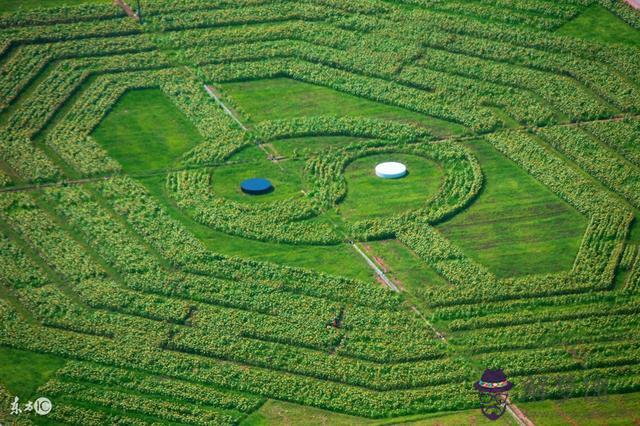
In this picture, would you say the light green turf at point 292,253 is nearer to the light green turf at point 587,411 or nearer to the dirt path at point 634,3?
the light green turf at point 587,411

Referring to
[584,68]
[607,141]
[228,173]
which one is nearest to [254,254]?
[228,173]

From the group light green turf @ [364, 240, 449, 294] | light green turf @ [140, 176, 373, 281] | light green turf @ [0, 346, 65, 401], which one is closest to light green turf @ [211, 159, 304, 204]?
light green turf @ [140, 176, 373, 281]

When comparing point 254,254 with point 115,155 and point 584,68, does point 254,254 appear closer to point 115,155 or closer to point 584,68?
point 115,155

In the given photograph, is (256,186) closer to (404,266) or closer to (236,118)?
(236,118)

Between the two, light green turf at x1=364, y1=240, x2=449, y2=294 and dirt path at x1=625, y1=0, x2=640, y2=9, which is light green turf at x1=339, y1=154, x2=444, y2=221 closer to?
light green turf at x1=364, y1=240, x2=449, y2=294

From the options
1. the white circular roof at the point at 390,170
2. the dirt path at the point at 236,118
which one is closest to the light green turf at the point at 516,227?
the white circular roof at the point at 390,170

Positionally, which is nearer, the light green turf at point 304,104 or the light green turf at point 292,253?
the light green turf at point 292,253
